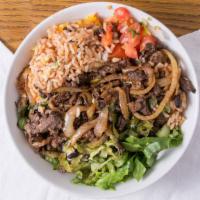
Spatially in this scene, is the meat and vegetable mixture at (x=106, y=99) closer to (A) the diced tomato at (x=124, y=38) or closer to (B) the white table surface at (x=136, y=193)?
(A) the diced tomato at (x=124, y=38)

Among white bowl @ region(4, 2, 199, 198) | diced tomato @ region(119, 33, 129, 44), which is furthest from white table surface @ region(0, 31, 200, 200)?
diced tomato @ region(119, 33, 129, 44)

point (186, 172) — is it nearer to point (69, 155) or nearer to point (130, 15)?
point (69, 155)

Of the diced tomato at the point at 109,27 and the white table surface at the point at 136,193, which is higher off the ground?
the diced tomato at the point at 109,27

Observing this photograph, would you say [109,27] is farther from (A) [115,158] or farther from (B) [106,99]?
(A) [115,158]

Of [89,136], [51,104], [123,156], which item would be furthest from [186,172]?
[51,104]

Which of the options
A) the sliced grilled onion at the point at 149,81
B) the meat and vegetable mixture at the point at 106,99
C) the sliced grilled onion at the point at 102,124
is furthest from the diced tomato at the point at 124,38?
the sliced grilled onion at the point at 102,124

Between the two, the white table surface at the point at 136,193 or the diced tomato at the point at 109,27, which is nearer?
the diced tomato at the point at 109,27

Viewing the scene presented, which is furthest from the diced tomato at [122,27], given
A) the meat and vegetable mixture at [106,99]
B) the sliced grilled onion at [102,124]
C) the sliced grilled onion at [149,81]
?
the sliced grilled onion at [102,124]

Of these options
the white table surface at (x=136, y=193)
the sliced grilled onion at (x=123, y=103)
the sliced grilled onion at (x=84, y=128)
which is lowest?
the white table surface at (x=136, y=193)
